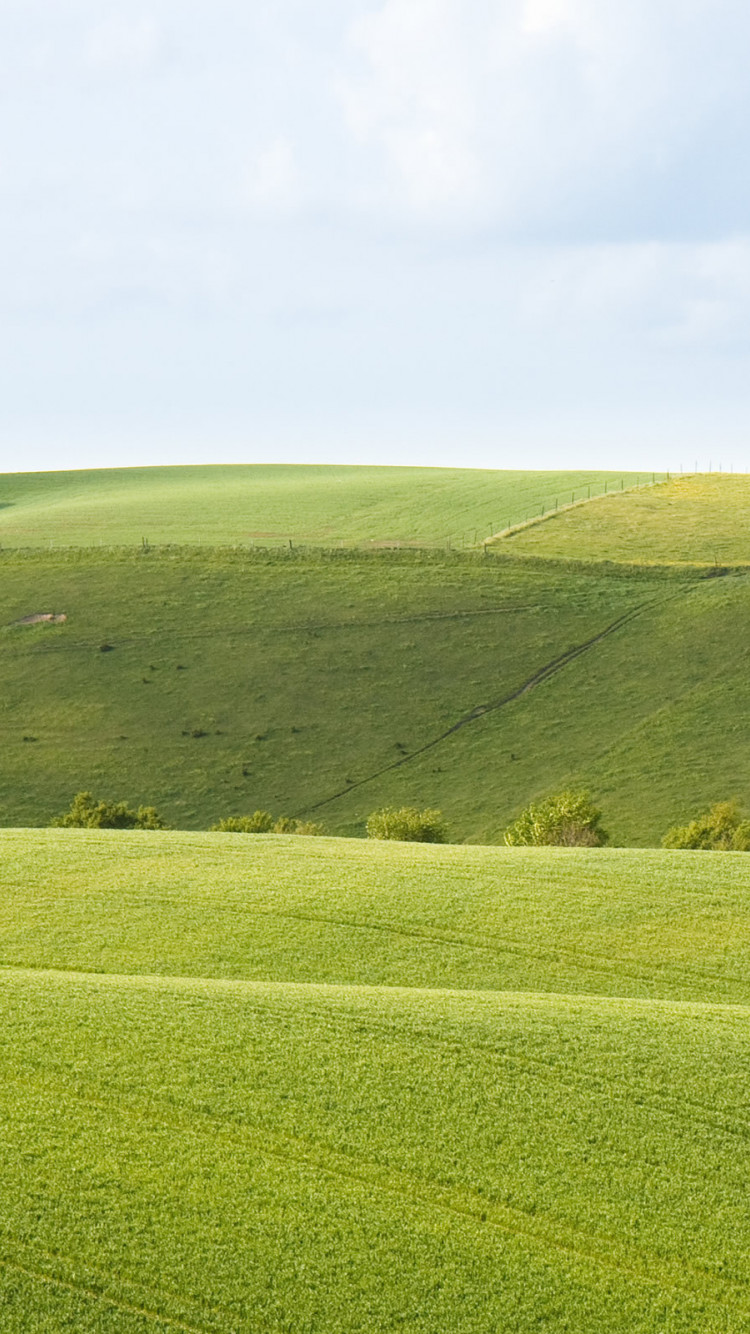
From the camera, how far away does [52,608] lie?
8100cm

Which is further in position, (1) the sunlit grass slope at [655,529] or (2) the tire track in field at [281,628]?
(1) the sunlit grass slope at [655,529]

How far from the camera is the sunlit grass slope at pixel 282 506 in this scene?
98562 mm

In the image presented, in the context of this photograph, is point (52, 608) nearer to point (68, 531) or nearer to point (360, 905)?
point (68, 531)

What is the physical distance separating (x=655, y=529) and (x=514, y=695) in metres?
31.4

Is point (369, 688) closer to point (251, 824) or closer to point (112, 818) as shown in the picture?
point (251, 824)

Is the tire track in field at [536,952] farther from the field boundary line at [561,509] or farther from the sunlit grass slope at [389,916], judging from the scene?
the field boundary line at [561,509]

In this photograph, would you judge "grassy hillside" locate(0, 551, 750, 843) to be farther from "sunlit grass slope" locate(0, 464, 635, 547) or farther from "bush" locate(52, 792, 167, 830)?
"sunlit grass slope" locate(0, 464, 635, 547)

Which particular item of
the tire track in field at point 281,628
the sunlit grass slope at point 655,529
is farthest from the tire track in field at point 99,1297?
the sunlit grass slope at point 655,529

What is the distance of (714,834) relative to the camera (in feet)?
154

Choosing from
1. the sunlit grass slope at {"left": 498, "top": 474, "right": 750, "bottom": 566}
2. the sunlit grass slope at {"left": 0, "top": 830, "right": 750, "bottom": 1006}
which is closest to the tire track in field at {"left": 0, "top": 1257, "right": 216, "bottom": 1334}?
the sunlit grass slope at {"left": 0, "top": 830, "right": 750, "bottom": 1006}

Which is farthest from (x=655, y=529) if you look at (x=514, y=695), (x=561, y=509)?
(x=514, y=695)

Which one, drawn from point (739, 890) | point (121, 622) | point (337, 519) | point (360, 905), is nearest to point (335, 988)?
point (360, 905)

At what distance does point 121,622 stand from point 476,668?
75.5 feet

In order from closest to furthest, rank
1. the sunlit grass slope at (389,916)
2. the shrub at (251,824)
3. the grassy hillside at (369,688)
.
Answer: the sunlit grass slope at (389,916) → the shrub at (251,824) → the grassy hillside at (369,688)
